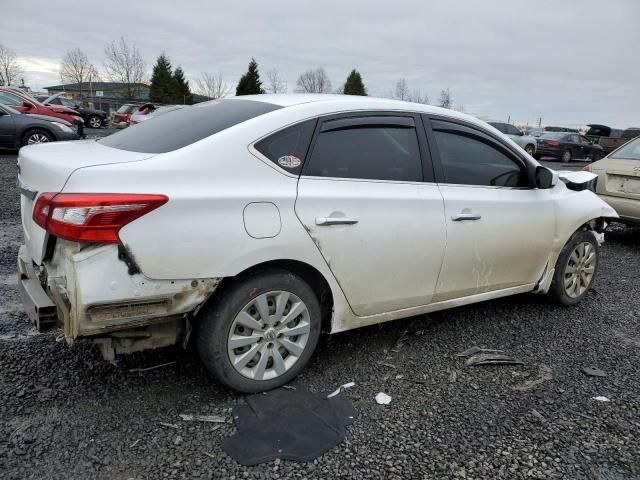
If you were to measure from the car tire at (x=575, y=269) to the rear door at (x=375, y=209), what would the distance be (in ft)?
5.18

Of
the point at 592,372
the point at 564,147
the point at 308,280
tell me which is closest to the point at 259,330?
the point at 308,280

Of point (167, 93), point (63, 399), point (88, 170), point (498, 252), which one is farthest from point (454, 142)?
point (167, 93)

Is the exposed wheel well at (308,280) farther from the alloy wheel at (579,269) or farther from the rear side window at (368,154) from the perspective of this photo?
the alloy wheel at (579,269)

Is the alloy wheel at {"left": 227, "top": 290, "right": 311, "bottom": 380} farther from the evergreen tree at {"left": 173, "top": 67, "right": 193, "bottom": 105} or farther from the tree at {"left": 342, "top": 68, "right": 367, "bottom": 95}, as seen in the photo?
the tree at {"left": 342, "top": 68, "right": 367, "bottom": 95}

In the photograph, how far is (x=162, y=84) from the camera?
4506 centimetres

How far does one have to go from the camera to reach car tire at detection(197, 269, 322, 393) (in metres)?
2.61

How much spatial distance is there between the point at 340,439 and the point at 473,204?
1.81 m

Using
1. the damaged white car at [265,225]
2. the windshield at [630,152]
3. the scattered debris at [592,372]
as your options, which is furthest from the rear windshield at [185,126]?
the windshield at [630,152]

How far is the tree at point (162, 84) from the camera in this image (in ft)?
147

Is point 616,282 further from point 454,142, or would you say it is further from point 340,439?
point 340,439

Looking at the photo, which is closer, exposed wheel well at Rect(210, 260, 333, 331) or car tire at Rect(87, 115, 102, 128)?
exposed wheel well at Rect(210, 260, 333, 331)

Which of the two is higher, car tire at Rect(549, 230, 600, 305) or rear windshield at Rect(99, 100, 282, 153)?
rear windshield at Rect(99, 100, 282, 153)

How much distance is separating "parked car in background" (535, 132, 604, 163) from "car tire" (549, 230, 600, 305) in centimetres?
2021

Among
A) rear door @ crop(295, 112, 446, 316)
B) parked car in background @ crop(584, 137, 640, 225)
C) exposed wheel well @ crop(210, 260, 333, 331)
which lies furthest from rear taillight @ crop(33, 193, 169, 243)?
parked car in background @ crop(584, 137, 640, 225)
